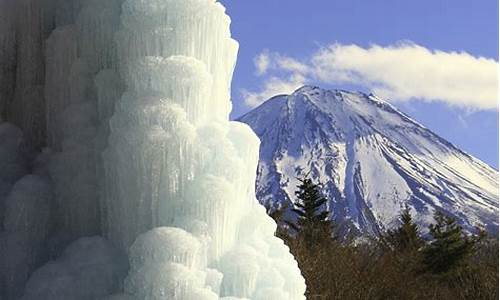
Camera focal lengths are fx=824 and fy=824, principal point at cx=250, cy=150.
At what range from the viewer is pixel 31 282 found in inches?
288

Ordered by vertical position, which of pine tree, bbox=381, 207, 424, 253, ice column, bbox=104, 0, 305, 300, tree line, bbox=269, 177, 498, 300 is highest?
pine tree, bbox=381, 207, 424, 253

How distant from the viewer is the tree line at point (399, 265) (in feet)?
83.4

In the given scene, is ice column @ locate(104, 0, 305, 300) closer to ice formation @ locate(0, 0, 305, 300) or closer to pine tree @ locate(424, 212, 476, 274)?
ice formation @ locate(0, 0, 305, 300)

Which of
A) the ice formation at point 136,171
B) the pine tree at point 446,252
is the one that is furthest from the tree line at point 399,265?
the ice formation at point 136,171

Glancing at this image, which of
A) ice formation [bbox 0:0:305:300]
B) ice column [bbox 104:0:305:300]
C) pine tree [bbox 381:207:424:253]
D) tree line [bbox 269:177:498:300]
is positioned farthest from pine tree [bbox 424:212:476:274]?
ice column [bbox 104:0:305:300]

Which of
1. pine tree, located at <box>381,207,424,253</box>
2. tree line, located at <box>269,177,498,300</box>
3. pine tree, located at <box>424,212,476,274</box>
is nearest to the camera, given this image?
tree line, located at <box>269,177,498,300</box>

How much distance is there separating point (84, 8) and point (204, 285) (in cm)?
292

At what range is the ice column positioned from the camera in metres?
7.03

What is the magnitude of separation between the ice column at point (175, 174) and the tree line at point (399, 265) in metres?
13.0

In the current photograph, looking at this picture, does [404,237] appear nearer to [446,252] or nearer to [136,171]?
[446,252]

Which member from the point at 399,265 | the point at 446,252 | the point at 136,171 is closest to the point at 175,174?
the point at 136,171

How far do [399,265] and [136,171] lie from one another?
27.0 metres

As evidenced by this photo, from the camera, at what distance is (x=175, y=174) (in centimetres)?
733

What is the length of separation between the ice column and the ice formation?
1cm
